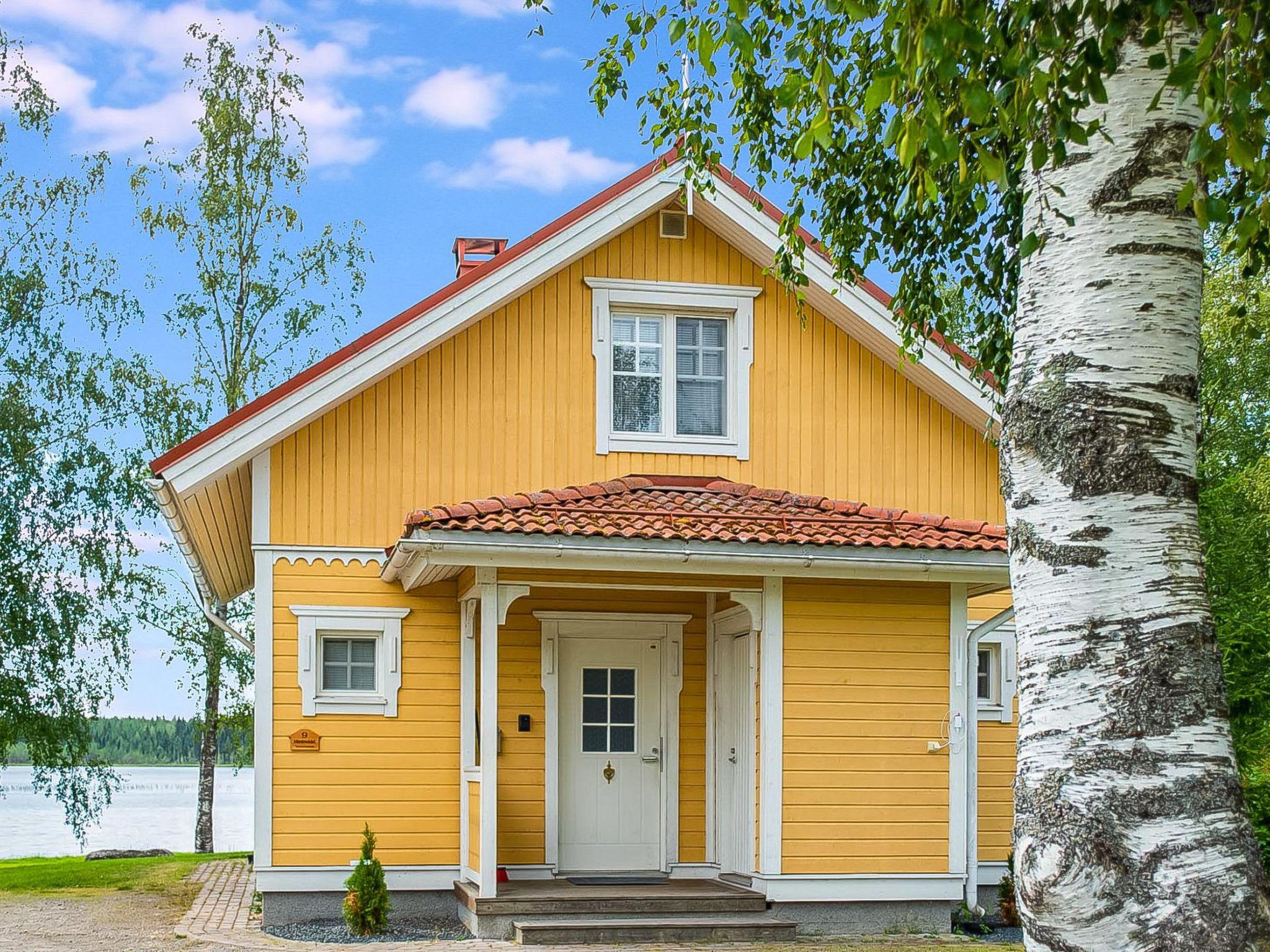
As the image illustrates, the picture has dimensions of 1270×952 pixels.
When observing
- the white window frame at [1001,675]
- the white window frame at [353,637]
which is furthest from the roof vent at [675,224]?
the white window frame at [1001,675]

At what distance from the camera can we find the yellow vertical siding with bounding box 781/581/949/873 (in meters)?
11.5

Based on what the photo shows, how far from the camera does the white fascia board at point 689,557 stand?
35.2ft

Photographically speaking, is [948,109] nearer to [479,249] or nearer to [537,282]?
[537,282]

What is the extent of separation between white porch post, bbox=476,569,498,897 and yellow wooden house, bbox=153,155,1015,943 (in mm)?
23

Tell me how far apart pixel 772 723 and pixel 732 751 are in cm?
149

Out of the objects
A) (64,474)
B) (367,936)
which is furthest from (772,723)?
(64,474)

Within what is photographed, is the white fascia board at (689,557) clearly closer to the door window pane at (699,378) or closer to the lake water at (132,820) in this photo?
the door window pane at (699,378)

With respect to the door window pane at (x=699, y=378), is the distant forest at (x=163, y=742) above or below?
below

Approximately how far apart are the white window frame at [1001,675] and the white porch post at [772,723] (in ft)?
9.05

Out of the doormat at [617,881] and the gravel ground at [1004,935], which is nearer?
the gravel ground at [1004,935]

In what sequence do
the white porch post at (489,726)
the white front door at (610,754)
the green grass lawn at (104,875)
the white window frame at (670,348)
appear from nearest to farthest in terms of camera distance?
the white porch post at (489,726)
the white front door at (610,754)
the white window frame at (670,348)
the green grass lawn at (104,875)

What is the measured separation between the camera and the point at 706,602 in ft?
44.5

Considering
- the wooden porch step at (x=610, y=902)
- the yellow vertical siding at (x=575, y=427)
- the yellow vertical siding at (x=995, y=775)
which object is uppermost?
the yellow vertical siding at (x=575, y=427)

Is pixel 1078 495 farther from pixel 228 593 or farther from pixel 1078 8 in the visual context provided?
pixel 228 593
